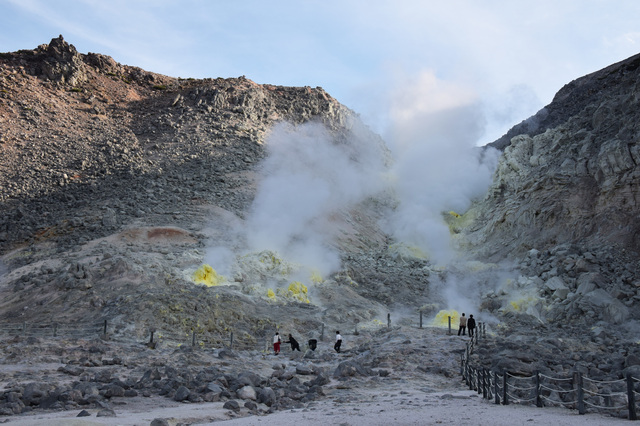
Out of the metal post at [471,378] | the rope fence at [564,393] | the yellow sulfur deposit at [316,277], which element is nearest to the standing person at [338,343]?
the metal post at [471,378]

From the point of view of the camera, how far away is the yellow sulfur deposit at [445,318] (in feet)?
78.7

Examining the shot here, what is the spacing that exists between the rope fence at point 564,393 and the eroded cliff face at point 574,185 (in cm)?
1760

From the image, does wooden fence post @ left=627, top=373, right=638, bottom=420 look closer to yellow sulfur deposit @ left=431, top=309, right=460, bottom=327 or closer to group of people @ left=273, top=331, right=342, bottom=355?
group of people @ left=273, top=331, right=342, bottom=355

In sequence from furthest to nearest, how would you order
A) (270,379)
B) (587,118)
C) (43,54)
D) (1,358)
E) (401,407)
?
(43,54)
(587,118)
(1,358)
(270,379)
(401,407)

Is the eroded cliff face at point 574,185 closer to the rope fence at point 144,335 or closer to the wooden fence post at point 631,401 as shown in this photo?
the rope fence at point 144,335

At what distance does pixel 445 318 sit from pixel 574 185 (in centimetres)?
1257

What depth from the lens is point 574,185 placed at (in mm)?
31188

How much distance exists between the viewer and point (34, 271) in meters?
25.3

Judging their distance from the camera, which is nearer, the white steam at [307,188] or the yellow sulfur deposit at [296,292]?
the yellow sulfur deposit at [296,292]

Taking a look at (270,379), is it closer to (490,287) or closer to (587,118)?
(490,287)

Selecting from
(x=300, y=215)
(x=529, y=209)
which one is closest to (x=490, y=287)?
(x=529, y=209)

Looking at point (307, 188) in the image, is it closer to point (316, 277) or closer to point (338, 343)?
point (316, 277)

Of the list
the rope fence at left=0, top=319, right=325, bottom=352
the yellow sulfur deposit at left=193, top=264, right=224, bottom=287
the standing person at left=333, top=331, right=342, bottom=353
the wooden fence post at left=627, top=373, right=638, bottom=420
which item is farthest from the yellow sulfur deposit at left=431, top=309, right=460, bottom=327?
the wooden fence post at left=627, top=373, right=638, bottom=420

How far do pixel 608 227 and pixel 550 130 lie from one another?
34.0 ft
